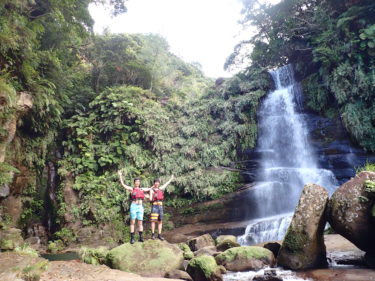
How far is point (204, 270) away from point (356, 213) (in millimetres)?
3667

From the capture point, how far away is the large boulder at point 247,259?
733cm

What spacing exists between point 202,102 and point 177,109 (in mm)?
1698

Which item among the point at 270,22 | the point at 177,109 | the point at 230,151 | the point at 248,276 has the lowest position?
the point at 248,276

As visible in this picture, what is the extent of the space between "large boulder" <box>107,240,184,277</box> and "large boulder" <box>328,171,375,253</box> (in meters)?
3.98

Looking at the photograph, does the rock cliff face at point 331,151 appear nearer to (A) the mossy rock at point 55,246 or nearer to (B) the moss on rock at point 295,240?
(B) the moss on rock at point 295,240

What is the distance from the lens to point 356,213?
6.24 metres

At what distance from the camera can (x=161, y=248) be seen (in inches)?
289

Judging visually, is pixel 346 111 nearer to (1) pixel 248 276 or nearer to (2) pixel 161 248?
(1) pixel 248 276

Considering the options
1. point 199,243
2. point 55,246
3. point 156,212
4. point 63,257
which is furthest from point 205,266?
point 55,246

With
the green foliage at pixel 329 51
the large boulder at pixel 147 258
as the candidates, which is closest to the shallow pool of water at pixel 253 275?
the large boulder at pixel 147 258

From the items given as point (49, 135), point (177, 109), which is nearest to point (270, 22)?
point (177, 109)

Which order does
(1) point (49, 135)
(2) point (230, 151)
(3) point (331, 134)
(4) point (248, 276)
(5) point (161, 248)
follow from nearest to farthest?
(4) point (248, 276) → (5) point (161, 248) → (1) point (49, 135) → (3) point (331, 134) → (2) point (230, 151)

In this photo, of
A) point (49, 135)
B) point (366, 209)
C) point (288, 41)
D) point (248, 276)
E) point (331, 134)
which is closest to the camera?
point (366, 209)

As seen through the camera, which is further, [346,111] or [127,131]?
[127,131]
